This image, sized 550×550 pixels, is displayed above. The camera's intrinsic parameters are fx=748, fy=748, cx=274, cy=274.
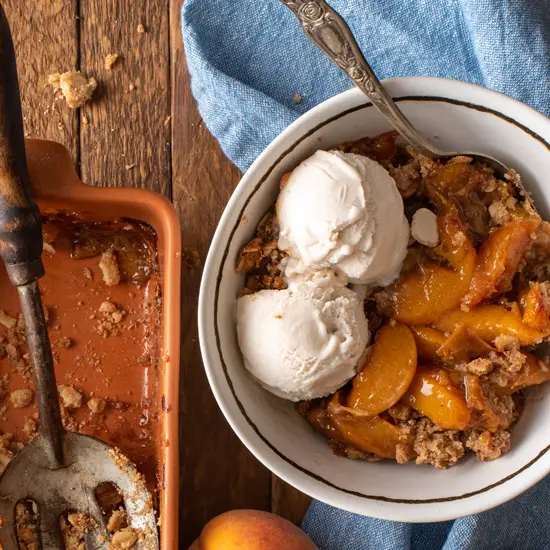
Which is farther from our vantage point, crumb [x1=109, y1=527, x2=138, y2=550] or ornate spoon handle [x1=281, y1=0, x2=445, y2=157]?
crumb [x1=109, y1=527, x2=138, y2=550]

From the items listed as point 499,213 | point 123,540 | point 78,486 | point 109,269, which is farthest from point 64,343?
point 499,213

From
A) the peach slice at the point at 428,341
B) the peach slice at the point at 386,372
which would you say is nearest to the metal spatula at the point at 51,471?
the peach slice at the point at 386,372

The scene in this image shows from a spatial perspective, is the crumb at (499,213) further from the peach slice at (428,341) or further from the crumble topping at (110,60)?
the crumble topping at (110,60)

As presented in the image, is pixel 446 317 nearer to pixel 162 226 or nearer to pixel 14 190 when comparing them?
pixel 162 226

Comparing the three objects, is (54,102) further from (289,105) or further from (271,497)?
(271,497)

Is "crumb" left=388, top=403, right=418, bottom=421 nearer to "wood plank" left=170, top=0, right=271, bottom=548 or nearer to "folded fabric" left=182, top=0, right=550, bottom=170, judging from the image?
"wood plank" left=170, top=0, right=271, bottom=548

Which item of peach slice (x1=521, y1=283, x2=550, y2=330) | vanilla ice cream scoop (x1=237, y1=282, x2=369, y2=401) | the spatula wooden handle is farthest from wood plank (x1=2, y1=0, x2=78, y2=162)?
peach slice (x1=521, y1=283, x2=550, y2=330)
